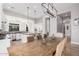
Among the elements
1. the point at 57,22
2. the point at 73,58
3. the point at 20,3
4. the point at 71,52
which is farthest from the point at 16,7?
the point at 73,58

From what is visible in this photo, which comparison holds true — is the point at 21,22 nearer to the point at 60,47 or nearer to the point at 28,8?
the point at 28,8

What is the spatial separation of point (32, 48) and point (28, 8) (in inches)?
31.2

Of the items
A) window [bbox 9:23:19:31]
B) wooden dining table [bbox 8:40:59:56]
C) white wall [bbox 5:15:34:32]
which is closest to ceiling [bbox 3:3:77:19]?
white wall [bbox 5:15:34:32]

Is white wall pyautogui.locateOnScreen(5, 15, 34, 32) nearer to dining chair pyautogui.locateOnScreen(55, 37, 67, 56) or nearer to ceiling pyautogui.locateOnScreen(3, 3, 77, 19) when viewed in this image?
ceiling pyautogui.locateOnScreen(3, 3, 77, 19)

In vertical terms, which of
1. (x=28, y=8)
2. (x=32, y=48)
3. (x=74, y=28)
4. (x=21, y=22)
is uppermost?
(x=28, y=8)

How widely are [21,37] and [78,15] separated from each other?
1.21 m

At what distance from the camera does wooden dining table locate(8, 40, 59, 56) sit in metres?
1.85

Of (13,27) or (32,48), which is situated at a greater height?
(13,27)

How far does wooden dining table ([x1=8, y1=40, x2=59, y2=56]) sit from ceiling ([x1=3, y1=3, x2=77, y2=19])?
0.55m

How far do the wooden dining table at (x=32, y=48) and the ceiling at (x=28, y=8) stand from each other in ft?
1.79

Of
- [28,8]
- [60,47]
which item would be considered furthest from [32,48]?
[28,8]

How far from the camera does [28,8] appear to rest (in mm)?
1956

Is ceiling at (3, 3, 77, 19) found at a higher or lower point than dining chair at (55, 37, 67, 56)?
higher

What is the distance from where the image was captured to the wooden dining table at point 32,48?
72.9 inches
